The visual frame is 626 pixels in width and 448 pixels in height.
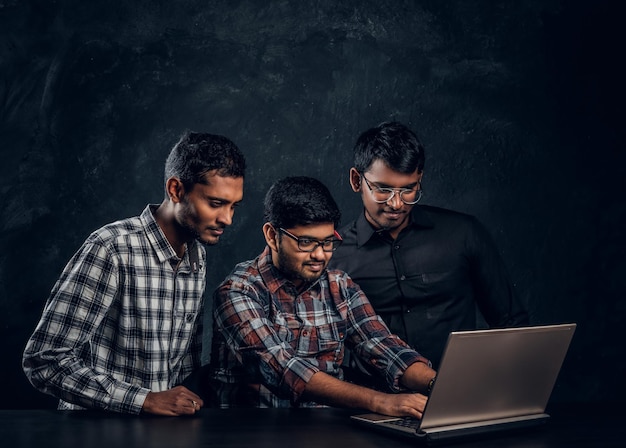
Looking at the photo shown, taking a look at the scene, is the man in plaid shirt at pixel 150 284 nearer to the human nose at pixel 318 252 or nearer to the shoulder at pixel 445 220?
the human nose at pixel 318 252

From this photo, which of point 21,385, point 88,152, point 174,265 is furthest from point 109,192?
point 174,265

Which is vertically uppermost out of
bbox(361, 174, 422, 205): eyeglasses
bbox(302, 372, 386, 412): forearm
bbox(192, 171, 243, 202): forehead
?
bbox(361, 174, 422, 205): eyeglasses

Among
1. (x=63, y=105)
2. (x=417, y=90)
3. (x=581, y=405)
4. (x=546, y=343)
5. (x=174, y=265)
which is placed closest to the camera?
(x=546, y=343)

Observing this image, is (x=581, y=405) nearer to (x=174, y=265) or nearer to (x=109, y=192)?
(x=174, y=265)

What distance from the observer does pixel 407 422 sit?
201 centimetres

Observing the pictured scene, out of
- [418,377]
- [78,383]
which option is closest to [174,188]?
[78,383]

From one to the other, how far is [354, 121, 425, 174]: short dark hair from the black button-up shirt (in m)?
0.28

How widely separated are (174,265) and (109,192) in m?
1.23

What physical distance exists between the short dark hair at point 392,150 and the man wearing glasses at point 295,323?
0.40 m

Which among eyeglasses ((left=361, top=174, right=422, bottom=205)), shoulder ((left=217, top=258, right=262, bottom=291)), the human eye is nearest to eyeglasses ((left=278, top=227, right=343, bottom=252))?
the human eye

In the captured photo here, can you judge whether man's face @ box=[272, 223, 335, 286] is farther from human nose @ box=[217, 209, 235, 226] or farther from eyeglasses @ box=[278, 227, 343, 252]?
human nose @ box=[217, 209, 235, 226]

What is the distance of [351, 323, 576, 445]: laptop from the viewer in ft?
6.01

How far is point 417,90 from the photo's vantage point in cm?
400

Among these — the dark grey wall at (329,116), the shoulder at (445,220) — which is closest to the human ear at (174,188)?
the shoulder at (445,220)
